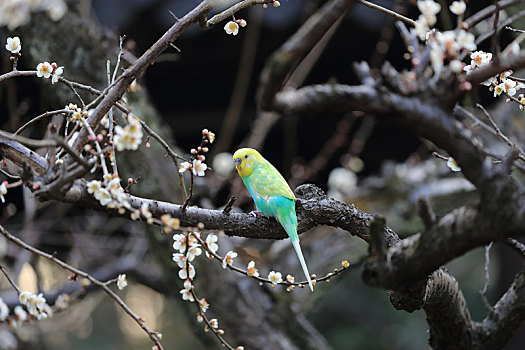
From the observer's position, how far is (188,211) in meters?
1.06

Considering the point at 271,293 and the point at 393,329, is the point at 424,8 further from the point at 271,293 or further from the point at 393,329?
the point at 393,329

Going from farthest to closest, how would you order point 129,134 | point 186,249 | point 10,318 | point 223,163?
1. point 223,163
2. point 10,318
3. point 186,249
4. point 129,134

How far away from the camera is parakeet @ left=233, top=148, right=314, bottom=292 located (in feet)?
3.69

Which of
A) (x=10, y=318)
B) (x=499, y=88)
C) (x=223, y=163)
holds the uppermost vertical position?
(x=499, y=88)

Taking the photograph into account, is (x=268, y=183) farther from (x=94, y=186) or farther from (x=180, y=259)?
(x=94, y=186)

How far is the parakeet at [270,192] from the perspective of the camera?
112cm

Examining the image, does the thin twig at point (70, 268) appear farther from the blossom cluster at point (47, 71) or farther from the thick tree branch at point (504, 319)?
the thick tree branch at point (504, 319)

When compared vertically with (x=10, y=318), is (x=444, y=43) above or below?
above

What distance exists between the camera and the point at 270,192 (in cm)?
121

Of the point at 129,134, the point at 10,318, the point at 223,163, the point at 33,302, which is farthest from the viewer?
the point at 223,163

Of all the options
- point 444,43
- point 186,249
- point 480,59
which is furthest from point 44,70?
point 480,59

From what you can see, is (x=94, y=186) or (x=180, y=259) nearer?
(x=94, y=186)

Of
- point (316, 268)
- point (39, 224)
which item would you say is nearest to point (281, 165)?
point (316, 268)

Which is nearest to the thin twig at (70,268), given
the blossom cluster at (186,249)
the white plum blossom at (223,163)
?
the blossom cluster at (186,249)
